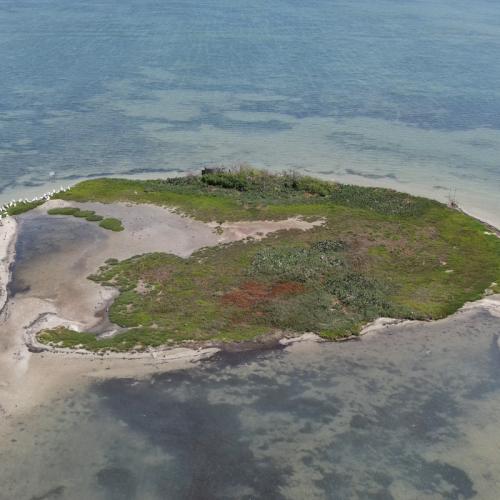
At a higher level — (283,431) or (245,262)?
(245,262)

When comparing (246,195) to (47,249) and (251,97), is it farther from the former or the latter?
(251,97)

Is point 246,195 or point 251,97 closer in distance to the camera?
point 246,195

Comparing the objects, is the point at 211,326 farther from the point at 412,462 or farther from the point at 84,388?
the point at 412,462

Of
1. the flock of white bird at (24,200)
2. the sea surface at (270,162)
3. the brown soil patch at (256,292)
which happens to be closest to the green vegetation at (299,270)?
the brown soil patch at (256,292)

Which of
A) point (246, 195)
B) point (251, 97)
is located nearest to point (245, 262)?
point (246, 195)

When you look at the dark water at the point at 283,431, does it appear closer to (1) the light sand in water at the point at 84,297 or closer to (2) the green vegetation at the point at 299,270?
(1) the light sand in water at the point at 84,297
